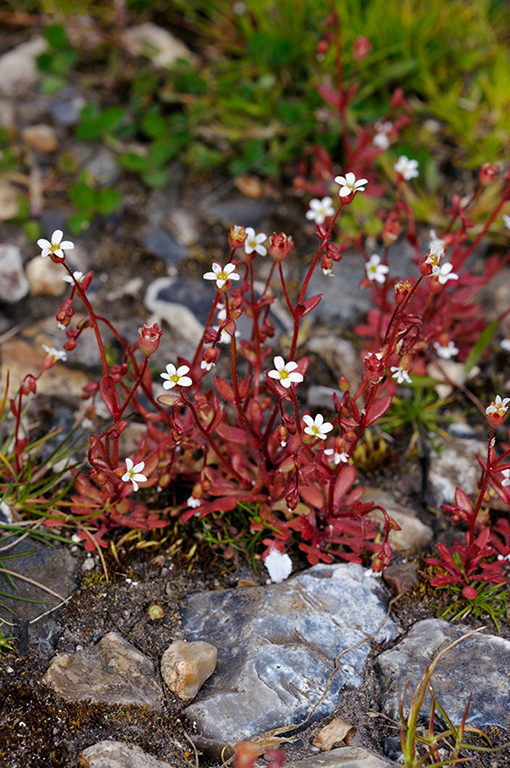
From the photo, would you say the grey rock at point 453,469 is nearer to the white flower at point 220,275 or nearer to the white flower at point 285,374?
the white flower at point 285,374

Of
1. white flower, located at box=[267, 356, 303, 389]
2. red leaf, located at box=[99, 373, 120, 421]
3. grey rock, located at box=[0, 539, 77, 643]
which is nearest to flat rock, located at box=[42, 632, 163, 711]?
grey rock, located at box=[0, 539, 77, 643]

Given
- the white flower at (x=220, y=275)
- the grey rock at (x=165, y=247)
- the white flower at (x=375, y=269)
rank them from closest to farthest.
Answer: the white flower at (x=220, y=275), the white flower at (x=375, y=269), the grey rock at (x=165, y=247)

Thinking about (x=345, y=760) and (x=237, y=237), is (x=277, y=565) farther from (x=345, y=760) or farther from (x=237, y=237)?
(x=237, y=237)

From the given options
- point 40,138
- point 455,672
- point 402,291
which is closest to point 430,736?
point 455,672

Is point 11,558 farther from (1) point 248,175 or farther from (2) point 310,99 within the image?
(2) point 310,99

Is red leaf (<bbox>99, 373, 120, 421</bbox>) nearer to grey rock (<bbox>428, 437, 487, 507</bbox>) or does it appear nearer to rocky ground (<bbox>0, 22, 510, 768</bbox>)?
rocky ground (<bbox>0, 22, 510, 768</bbox>)

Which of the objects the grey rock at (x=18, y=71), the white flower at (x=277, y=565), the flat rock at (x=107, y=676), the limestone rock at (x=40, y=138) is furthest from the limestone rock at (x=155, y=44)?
the flat rock at (x=107, y=676)
